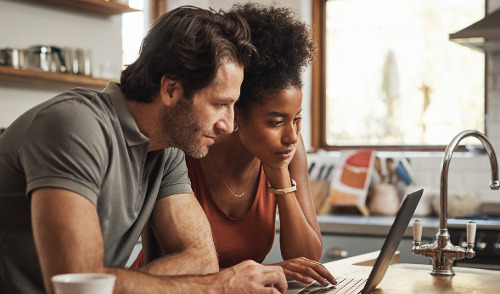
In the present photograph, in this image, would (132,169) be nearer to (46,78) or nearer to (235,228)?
(235,228)

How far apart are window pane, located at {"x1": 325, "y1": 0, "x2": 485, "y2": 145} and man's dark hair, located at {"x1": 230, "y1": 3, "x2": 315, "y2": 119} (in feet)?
7.45

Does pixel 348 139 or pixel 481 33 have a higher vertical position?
pixel 481 33

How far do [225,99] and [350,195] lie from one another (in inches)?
101

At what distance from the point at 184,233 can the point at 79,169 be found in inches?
20.6

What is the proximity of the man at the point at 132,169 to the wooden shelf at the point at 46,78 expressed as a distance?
2.03 metres

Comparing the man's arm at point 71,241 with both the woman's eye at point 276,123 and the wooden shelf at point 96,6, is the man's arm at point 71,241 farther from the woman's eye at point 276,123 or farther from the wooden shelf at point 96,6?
the wooden shelf at point 96,6

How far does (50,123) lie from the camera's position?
140 cm

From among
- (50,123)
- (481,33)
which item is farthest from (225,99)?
(481,33)

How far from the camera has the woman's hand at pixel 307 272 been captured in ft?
5.76

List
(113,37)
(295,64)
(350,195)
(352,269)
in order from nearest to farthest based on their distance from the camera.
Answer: (352,269), (295,64), (350,195), (113,37)

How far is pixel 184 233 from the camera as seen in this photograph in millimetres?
1838

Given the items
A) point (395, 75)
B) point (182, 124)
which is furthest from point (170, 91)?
point (395, 75)

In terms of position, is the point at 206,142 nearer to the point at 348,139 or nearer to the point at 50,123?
the point at 50,123

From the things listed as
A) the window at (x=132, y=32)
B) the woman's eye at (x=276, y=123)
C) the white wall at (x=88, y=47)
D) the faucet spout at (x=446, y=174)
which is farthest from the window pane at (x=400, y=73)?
the woman's eye at (x=276, y=123)
